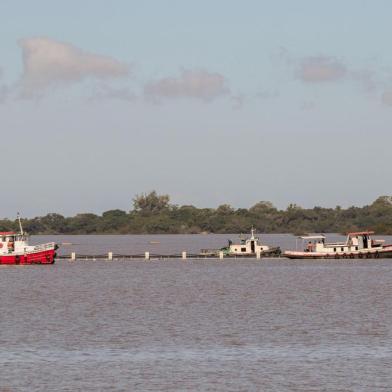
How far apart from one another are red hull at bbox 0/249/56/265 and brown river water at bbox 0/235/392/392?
20.4 m

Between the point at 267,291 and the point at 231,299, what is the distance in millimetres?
12909

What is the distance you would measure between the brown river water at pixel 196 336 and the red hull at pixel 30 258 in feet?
67.0

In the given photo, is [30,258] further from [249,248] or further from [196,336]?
[196,336]

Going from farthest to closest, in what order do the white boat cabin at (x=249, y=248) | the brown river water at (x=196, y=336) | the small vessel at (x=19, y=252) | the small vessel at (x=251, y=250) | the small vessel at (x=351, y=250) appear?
the white boat cabin at (x=249, y=248) < the small vessel at (x=251, y=250) < the small vessel at (x=351, y=250) < the small vessel at (x=19, y=252) < the brown river water at (x=196, y=336)

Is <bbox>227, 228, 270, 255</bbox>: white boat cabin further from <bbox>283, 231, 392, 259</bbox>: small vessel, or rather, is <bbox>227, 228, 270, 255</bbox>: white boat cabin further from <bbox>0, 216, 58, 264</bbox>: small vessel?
<bbox>0, 216, 58, 264</bbox>: small vessel

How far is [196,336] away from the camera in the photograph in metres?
66.8

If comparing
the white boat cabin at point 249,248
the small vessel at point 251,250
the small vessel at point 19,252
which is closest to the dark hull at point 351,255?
the small vessel at point 251,250

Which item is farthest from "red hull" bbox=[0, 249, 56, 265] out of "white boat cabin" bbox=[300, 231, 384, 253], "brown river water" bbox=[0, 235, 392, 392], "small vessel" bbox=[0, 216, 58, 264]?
"white boat cabin" bbox=[300, 231, 384, 253]

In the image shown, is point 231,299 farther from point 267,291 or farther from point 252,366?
point 252,366

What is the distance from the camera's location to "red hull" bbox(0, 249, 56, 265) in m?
156

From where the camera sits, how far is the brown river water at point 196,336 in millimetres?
49719

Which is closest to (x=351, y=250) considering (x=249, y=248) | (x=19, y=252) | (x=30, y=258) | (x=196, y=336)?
(x=249, y=248)

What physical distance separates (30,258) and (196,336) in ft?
307

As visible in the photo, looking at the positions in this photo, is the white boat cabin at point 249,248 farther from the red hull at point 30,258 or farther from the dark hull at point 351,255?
the red hull at point 30,258
